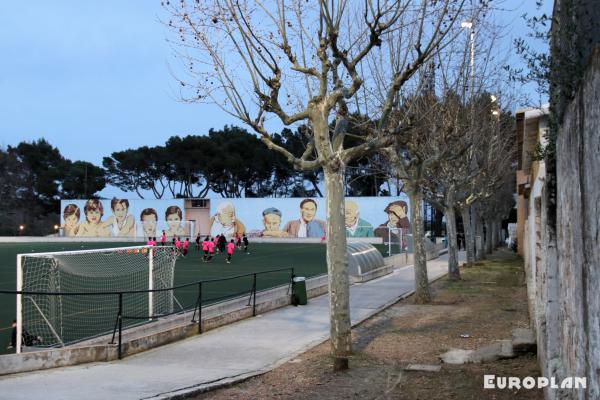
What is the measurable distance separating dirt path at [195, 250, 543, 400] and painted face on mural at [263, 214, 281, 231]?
54.0 m

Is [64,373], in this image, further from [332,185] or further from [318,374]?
[332,185]

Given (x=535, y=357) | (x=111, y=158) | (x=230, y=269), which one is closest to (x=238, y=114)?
(x=535, y=357)

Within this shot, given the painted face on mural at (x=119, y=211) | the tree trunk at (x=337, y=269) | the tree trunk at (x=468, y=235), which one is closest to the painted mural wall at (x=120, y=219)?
the painted face on mural at (x=119, y=211)

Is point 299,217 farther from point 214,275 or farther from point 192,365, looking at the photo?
point 192,365

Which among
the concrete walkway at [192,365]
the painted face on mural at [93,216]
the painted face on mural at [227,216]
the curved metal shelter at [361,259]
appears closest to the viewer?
the concrete walkway at [192,365]

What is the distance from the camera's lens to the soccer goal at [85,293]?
1223cm

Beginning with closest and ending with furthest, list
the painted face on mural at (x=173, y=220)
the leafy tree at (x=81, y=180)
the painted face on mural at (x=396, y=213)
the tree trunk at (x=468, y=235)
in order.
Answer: the tree trunk at (x=468, y=235)
the painted face on mural at (x=396, y=213)
the painted face on mural at (x=173, y=220)
the leafy tree at (x=81, y=180)

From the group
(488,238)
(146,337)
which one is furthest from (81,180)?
(146,337)

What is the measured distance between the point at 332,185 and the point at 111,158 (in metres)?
85.4

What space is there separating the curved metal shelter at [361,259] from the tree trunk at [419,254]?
19.3ft

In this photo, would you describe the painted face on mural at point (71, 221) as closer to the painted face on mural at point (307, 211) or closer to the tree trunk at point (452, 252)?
the painted face on mural at point (307, 211)

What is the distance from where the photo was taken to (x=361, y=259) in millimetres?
26594

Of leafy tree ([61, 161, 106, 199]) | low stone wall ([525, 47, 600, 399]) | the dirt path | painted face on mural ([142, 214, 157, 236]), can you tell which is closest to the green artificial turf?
the dirt path

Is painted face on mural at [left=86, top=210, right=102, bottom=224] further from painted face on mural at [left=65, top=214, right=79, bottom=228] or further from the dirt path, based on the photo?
the dirt path
